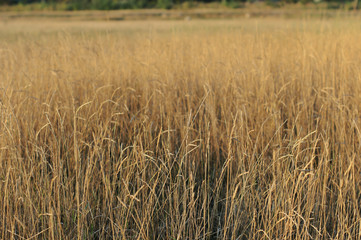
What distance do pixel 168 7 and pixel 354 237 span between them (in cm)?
2183

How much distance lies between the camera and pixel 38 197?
5.51ft

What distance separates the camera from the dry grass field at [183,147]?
60.3 inches

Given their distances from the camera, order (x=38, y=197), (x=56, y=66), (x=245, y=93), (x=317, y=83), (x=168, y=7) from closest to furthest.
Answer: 1. (x=38, y=197)
2. (x=245, y=93)
3. (x=317, y=83)
4. (x=56, y=66)
5. (x=168, y=7)

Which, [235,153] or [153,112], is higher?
[153,112]

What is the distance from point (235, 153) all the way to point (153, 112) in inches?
24.6

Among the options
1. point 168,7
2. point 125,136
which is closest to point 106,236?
point 125,136

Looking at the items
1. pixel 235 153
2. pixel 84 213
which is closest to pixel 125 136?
pixel 235 153

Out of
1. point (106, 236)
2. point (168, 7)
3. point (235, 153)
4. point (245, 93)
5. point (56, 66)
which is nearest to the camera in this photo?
point (106, 236)

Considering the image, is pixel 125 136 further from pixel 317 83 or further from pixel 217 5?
pixel 217 5

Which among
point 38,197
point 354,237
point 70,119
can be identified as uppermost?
point 70,119

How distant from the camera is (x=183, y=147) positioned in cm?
183

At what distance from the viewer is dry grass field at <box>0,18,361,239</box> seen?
153 centimetres

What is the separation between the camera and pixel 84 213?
57.2 inches

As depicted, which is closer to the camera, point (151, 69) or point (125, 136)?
point (125, 136)
